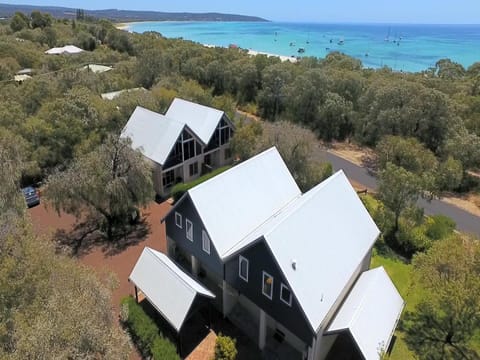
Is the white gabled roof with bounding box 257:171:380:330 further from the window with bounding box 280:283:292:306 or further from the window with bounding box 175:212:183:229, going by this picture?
the window with bounding box 175:212:183:229

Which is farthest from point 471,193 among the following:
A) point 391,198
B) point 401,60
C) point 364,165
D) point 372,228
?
point 401,60

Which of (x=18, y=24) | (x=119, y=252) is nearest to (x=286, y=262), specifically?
(x=119, y=252)

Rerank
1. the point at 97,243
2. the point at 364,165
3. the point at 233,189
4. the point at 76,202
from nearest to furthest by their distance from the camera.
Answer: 1. the point at 233,189
2. the point at 76,202
3. the point at 97,243
4. the point at 364,165

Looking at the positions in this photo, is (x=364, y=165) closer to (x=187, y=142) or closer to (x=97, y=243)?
(x=187, y=142)

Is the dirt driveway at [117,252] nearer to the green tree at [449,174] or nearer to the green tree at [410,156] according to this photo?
the green tree at [410,156]

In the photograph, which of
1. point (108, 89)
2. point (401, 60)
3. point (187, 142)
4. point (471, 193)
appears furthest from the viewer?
point (401, 60)

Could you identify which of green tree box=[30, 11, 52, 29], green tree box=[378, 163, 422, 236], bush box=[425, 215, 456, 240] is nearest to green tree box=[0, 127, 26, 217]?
green tree box=[378, 163, 422, 236]

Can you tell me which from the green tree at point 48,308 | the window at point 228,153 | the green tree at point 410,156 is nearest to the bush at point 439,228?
the green tree at point 410,156
